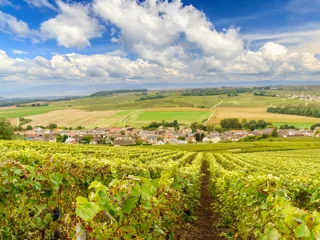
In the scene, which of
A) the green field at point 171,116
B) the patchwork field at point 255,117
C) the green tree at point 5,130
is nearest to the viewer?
the green tree at point 5,130

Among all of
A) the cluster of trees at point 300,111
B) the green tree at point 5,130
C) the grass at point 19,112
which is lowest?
the cluster of trees at point 300,111

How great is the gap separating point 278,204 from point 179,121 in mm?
138170

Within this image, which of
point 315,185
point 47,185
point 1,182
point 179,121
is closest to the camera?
point 1,182

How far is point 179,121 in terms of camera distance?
141125 millimetres

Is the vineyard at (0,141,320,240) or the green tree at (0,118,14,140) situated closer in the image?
the vineyard at (0,141,320,240)

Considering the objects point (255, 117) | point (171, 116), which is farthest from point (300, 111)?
point (171, 116)

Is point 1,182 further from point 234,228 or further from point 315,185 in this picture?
point 315,185

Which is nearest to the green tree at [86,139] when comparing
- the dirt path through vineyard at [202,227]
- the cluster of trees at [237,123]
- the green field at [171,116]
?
the green field at [171,116]

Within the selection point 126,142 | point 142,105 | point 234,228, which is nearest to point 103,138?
point 126,142

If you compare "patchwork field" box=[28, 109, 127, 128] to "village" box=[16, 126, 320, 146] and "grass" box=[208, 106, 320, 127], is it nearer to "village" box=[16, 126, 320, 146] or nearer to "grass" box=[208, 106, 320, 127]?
"village" box=[16, 126, 320, 146]

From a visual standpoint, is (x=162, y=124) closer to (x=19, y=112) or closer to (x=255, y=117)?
(x=255, y=117)

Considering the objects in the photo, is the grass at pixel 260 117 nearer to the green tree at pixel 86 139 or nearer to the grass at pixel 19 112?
the green tree at pixel 86 139

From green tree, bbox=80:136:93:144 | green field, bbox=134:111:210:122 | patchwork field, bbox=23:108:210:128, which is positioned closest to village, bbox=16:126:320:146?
green tree, bbox=80:136:93:144

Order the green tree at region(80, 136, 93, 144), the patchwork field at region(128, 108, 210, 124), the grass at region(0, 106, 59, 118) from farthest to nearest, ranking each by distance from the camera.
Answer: the grass at region(0, 106, 59, 118), the patchwork field at region(128, 108, 210, 124), the green tree at region(80, 136, 93, 144)
